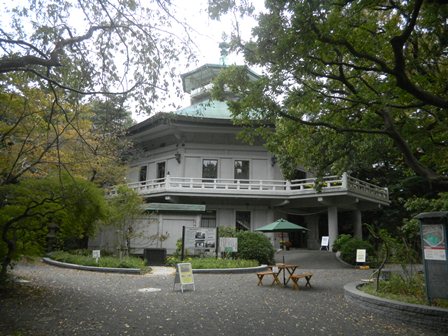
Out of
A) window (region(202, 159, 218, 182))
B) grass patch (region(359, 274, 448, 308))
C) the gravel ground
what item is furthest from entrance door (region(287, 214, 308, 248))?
grass patch (region(359, 274, 448, 308))

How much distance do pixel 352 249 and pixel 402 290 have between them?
35.0 ft

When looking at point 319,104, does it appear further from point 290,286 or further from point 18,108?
point 18,108

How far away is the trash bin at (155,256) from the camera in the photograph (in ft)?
59.1

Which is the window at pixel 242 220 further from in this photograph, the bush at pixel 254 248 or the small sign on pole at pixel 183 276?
the small sign on pole at pixel 183 276

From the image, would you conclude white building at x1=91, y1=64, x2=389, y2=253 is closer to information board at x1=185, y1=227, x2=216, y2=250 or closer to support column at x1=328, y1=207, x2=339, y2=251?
support column at x1=328, y1=207, x2=339, y2=251

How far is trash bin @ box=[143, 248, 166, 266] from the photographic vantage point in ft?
59.1

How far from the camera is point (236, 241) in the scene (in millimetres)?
17672

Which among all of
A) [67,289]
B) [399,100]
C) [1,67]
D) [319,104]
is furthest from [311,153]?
[1,67]

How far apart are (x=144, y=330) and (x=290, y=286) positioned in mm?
6860

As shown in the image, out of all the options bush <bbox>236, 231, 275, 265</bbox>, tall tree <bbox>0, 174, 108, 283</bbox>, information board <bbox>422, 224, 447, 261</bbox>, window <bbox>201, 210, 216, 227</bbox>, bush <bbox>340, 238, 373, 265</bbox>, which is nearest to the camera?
information board <bbox>422, 224, 447, 261</bbox>

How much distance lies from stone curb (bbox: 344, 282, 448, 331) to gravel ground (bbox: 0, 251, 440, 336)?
209 mm

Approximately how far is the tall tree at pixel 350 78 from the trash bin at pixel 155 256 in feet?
27.3

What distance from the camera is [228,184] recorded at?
24.8m

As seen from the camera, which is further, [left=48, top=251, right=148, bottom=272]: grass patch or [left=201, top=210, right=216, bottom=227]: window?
[left=201, top=210, right=216, bottom=227]: window
